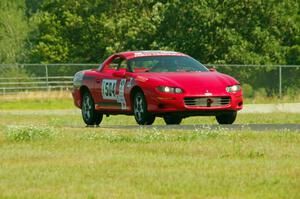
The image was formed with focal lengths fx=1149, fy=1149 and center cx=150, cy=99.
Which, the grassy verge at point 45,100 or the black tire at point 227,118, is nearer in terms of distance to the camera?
the black tire at point 227,118

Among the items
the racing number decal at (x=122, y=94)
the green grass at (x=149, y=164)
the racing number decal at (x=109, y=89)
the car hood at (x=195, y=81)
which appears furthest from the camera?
the racing number decal at (x=109, y=89)

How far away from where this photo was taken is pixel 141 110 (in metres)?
21.8

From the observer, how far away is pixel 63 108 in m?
44.8

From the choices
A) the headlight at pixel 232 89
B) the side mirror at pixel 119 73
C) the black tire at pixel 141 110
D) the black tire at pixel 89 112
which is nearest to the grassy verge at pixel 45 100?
the black tire at pixel 89 112

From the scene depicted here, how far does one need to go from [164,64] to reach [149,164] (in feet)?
33.1

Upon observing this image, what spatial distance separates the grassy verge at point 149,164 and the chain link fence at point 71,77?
1152 inches

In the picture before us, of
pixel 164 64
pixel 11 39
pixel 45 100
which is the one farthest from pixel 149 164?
pixel 11 39

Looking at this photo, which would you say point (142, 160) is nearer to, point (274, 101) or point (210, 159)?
point (210, 159)

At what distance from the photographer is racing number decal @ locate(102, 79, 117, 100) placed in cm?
2281

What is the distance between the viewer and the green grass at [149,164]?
10500 mm

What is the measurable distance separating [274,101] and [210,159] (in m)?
32.4

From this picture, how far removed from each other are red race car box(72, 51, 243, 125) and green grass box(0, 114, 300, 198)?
3932 millimetres

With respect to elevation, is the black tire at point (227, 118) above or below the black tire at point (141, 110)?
below

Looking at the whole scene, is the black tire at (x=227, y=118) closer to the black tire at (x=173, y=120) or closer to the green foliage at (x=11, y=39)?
the black tire at (x=173, y=120)
